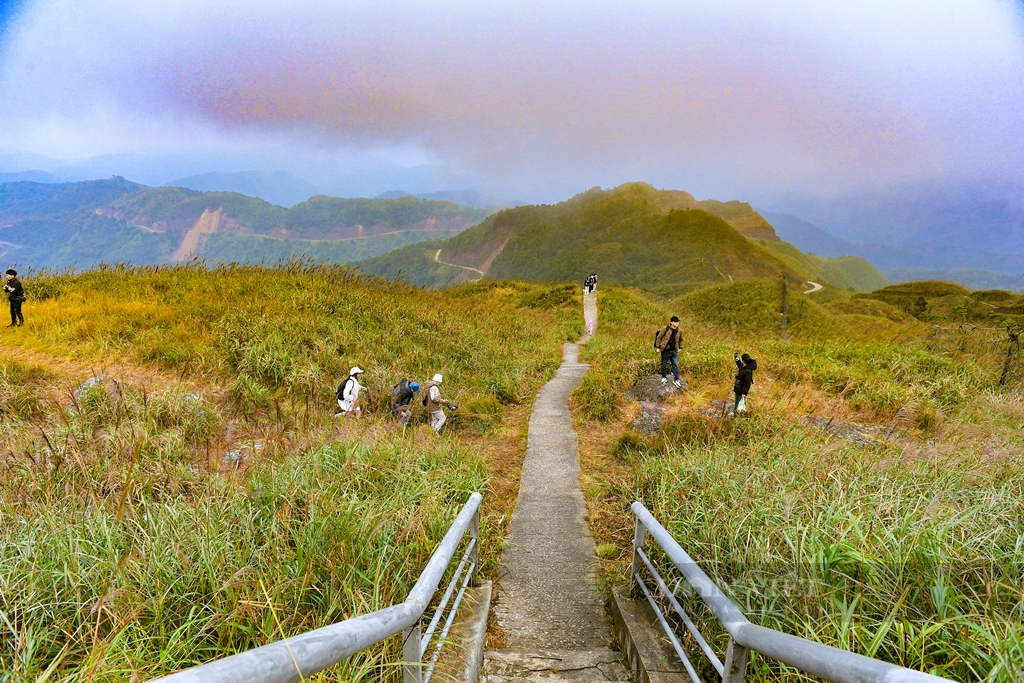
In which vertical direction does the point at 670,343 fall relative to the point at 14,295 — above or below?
below

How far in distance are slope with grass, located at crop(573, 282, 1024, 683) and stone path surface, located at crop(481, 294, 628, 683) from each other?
1.03ft

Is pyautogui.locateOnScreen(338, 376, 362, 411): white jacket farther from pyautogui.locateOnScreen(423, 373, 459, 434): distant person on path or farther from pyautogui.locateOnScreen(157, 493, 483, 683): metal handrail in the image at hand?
pyautogui.locateOnScreen(157, 493, 483, 683): metal handrail

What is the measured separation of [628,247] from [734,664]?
108820 millimetres

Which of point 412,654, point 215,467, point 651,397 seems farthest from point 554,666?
point 651,397

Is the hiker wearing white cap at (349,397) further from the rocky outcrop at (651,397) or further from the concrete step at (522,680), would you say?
the concrete step at (522,680)

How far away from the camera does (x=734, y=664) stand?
1.75 m

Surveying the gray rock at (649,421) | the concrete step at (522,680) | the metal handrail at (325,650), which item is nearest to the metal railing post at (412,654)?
the metal handrail at (325,650)

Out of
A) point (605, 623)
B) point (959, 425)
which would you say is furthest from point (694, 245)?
point (605, 623)

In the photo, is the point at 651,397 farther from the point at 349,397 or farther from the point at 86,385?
the point at 86,385

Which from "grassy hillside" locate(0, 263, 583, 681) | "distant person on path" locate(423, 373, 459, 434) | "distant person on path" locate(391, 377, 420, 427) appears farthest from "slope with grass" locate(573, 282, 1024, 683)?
"distant person on path" locate(391, 377, 420, 427)

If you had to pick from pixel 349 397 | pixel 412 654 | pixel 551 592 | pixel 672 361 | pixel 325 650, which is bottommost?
pixel 551 592

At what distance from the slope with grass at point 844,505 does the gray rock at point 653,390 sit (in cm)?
29

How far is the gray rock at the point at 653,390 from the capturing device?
10.3 metres

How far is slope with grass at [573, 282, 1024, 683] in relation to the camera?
2.12 m
